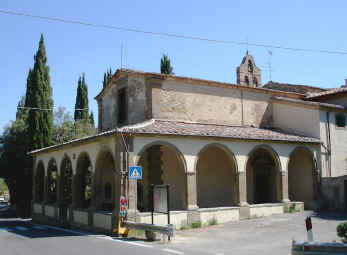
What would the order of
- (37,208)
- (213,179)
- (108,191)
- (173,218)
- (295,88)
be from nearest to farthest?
(173,218), (213,179), (108,191), (37,208), (295,88)

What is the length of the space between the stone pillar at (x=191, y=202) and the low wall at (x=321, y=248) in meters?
9.52

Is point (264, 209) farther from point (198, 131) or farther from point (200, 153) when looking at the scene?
point (198, 131)

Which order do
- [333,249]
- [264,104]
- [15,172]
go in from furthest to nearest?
[15,172] < [264,104] < [333,249]

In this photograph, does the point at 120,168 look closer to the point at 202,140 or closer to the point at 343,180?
the point at 202,140

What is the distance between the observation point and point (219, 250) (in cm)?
1120

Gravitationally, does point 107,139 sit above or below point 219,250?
above

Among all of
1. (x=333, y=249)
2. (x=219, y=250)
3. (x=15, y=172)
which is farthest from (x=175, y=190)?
(x=15, y=172)

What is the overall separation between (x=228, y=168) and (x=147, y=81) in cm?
667

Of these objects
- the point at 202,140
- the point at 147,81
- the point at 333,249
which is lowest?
the point at 333,249

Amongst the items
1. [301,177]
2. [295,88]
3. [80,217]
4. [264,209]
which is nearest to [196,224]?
[264,209]

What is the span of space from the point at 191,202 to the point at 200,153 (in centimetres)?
232

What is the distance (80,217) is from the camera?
60.5 ft

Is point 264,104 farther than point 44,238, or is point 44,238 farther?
point 264,104

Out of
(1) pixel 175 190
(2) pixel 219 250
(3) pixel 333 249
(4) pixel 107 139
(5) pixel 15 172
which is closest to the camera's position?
(3) pixel 333 249
